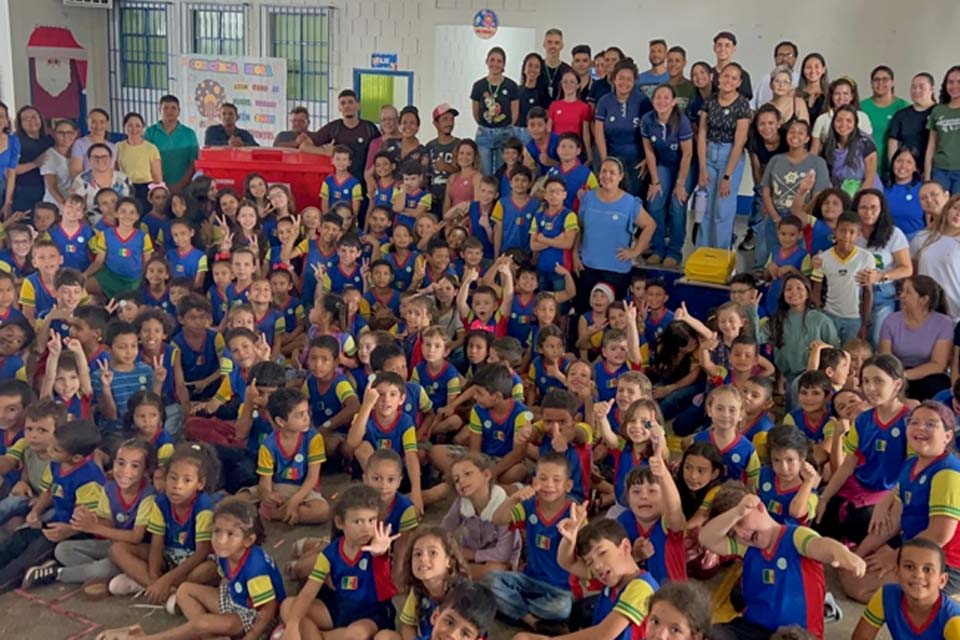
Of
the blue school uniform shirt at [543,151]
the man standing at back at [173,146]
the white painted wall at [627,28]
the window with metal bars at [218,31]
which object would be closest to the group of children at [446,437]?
the blue school uniform shirt at [543,151]

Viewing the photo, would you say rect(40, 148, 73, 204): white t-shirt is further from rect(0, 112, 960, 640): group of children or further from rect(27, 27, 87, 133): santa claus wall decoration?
rect(27, 27, 87, 133): santa claus wall decoration

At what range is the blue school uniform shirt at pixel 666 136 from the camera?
21.9 ft

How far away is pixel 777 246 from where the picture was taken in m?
6.24

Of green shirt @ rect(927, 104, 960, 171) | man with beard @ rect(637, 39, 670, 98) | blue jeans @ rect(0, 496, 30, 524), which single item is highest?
man with beard @ rect(637, 39, 670, 98)

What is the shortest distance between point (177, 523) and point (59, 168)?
498cm

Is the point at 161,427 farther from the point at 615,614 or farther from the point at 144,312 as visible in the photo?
the point at 615,614

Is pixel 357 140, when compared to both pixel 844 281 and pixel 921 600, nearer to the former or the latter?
pixel 844 281

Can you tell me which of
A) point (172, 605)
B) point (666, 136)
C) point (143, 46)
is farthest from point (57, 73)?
point (172, 605)

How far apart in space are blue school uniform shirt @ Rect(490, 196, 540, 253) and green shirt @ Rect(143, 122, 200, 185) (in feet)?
10.1

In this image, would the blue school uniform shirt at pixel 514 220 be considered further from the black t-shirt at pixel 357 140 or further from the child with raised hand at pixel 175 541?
the child with raised hand at pixel 175 541

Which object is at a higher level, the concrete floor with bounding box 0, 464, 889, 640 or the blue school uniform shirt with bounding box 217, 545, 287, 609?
the blue school uniform shirt with bounding box 217, 545, 287, 609

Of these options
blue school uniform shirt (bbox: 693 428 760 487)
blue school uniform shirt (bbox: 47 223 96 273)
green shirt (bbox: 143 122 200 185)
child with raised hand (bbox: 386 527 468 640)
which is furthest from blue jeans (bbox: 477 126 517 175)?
child with raised hand (bbox: 386 527 468 640)

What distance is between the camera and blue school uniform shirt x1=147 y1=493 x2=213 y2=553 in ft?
12.8

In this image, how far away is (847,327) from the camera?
5531mm
